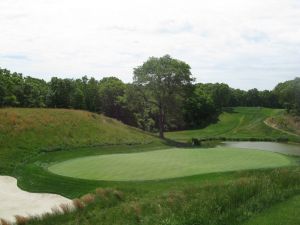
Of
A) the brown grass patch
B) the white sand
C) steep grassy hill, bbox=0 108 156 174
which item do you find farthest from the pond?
the brown grass patch

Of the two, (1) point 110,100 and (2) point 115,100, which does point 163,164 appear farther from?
(1) point 110,100

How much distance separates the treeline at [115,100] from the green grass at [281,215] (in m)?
53.1

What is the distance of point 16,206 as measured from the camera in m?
23.8

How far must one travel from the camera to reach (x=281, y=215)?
13758 millimetres

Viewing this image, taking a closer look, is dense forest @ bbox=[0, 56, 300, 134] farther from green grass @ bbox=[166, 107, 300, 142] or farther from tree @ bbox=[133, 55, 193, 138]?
green grass @ bbox=[166, 107, 300, 142]

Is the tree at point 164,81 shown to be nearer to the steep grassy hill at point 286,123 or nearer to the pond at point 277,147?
the pond at point 277,147

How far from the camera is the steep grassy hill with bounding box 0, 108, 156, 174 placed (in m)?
41.6

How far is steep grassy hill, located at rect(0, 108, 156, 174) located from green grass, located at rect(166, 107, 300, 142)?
1794cm

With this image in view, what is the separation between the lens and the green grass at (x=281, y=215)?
12.9 meters

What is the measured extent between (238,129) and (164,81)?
36226 mm

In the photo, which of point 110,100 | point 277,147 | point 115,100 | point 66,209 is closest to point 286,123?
point 277,147

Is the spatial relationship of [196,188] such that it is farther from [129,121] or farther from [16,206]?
[129,121]

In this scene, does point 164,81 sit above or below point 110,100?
above

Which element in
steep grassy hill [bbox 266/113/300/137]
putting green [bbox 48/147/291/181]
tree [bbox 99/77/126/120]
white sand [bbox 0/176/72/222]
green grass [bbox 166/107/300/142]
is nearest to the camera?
white sand [bbox 0/176/72/222]
